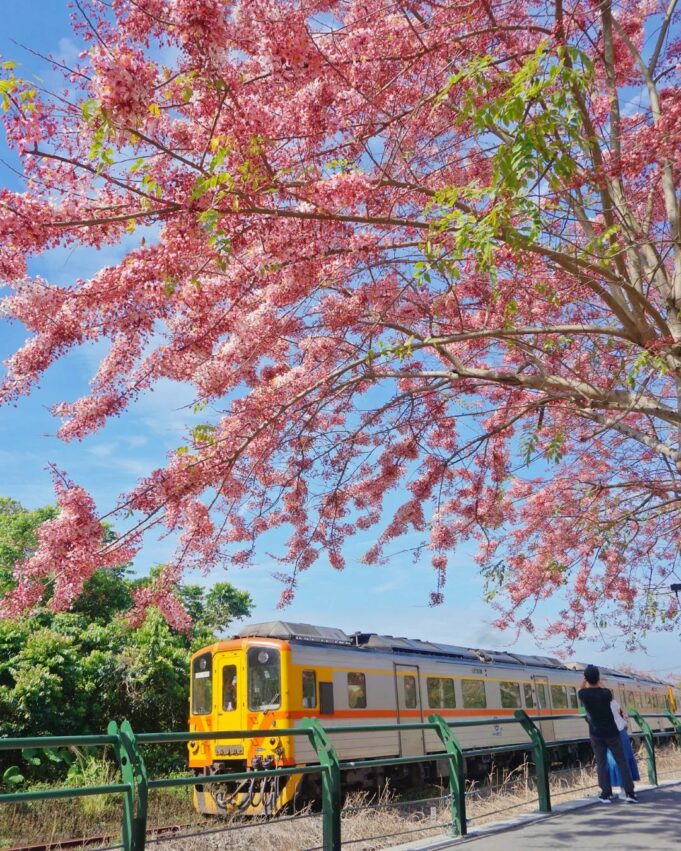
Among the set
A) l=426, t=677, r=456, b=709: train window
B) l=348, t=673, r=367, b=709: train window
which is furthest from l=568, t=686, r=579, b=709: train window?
l=348, t=673, r=367, b=709: train window

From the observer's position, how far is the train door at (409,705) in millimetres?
14477

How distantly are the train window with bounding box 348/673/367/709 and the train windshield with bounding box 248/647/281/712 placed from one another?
1443 millimetres

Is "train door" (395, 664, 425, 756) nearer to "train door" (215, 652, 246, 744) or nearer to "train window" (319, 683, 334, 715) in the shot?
"train window" (319, 683, 334, 715)

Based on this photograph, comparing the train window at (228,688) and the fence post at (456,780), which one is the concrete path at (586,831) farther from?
the train window at (228,688)

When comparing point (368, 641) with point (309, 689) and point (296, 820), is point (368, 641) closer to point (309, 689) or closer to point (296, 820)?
point (309, 689)

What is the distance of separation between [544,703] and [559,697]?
1.09 meters

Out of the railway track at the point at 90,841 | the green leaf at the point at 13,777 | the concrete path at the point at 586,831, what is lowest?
the railway track at the point at 90,841

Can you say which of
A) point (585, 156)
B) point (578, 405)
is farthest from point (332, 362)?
point (585, 156)

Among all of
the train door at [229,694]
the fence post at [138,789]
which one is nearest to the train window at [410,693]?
the train door at [229,694]

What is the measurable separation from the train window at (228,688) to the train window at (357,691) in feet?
6.80

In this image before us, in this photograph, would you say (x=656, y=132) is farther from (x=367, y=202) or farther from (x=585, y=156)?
(x=367, y=202)

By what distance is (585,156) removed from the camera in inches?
282

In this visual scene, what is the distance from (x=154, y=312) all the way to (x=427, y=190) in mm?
2626

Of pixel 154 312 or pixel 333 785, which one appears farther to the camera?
pixel 154 312
